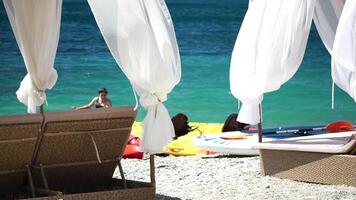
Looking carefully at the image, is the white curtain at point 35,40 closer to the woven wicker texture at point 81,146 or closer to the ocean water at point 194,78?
the woven wicker texture at point 81,146

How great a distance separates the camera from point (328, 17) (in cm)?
760

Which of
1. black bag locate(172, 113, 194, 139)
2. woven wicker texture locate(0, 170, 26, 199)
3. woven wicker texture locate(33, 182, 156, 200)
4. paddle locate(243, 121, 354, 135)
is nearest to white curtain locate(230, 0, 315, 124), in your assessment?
woven wicker texture locate(33, 182, 156, 200)

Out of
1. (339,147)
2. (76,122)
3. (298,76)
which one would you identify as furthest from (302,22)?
(298,76)

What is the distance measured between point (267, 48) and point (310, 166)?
1.02 meters

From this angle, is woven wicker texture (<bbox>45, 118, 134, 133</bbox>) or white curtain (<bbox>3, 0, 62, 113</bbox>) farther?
white curtain (<bbox>3, 0, 62, 113</bbox>)

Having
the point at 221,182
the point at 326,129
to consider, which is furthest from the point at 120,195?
the point at 326,129

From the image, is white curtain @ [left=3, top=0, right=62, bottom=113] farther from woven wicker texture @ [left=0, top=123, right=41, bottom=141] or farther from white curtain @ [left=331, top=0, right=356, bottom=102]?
white curtain @ [left=331, top=0, right=356, bottom=102]

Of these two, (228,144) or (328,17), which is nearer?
(328,17)

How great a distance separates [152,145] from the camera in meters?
5.73

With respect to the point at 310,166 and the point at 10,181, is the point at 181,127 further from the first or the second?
the point at 10,181

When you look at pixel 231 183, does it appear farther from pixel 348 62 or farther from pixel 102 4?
pixel 102 4

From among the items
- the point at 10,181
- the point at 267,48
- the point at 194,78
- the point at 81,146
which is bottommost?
the point at 194,78

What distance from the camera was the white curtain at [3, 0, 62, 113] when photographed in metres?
5.55

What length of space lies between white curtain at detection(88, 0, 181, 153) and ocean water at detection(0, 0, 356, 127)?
443 inches
